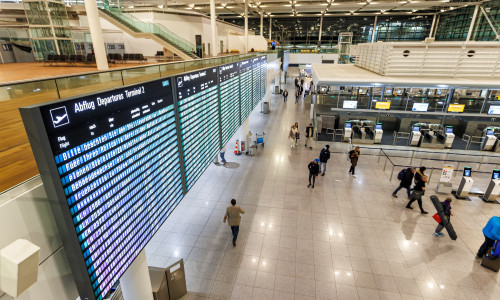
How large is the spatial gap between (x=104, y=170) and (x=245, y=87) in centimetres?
794

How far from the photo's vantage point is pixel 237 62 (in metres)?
8.85

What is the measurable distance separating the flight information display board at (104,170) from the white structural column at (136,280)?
3.27ft

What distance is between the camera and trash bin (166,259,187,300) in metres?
5.64

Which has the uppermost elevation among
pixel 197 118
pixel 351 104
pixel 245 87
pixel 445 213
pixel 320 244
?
pixel 245 87

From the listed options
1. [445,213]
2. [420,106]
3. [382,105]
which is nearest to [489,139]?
[420,106]

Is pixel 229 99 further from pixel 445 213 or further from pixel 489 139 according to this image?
pixel 489 139

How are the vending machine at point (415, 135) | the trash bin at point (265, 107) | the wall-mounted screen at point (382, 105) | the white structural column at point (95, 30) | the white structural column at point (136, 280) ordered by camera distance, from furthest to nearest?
the trash bin at point (265, 107) → the vending machine at point (415, 135) → the wall-mounted screen at point (382, 105) → the white structural column at point (95, 30) → the white structural column at point (136, 280)

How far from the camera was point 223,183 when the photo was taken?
10.9m

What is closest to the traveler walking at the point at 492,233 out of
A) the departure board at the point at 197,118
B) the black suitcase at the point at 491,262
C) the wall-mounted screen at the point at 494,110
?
the black suitcase at the point at 491,262

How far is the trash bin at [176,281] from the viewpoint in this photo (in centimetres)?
564

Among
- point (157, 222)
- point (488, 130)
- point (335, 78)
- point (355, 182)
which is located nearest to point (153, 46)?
point (335, 78)

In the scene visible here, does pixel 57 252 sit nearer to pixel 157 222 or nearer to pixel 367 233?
pixel 157 222

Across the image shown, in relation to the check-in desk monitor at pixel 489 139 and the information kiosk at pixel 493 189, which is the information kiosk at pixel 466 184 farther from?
the check-in desk monitor at pixel 489 139

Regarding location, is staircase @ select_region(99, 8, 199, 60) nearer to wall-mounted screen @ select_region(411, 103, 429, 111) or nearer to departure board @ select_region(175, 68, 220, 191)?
departure board @ select_region(175, 68, 220, 191)
